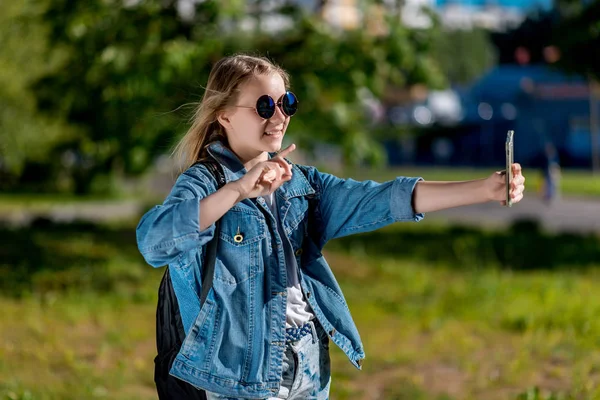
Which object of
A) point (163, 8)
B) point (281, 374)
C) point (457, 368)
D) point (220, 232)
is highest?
point (163, 8)

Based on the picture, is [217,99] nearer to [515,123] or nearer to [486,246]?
[486,246]

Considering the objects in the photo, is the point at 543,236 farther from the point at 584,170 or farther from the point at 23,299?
the point at 584,170

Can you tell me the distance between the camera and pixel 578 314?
6891 mm

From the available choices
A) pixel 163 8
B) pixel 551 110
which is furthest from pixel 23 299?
pixel 551 110

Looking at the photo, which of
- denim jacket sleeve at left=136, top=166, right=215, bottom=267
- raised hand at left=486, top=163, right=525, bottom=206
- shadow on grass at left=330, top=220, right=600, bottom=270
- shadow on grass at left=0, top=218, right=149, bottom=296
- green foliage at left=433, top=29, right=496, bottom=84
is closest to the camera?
denim jacket sleeve at left=136, top=166, right=215, bottom=267

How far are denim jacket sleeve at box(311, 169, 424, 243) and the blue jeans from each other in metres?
0.33

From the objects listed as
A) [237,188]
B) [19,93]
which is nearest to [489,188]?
[237,188]

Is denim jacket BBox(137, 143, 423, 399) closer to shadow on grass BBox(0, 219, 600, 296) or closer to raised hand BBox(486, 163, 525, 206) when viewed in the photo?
→ raised hand BBox(486, 163, 525, 206)

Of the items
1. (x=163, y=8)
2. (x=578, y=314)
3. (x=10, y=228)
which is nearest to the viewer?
(x=578, y=314)

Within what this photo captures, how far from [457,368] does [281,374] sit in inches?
133

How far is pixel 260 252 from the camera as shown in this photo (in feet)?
8.16

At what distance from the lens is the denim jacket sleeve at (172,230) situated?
2.20 metres

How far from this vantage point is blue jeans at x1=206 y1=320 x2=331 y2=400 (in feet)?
8.22

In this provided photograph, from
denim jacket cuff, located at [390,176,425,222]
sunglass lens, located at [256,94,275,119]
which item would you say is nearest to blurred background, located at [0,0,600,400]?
sunglass lens, located at [256,94,275,119]
